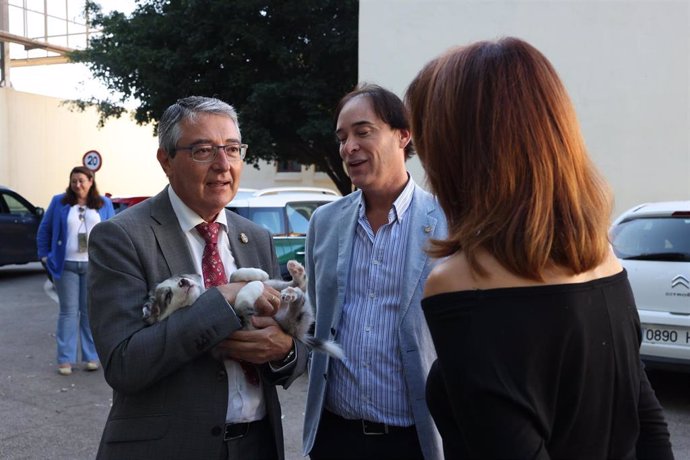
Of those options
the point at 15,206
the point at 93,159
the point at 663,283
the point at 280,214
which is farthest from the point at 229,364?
the point at 93,159

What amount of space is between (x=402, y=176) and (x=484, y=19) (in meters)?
13.3

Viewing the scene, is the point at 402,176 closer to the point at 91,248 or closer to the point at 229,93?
the point at 91,248

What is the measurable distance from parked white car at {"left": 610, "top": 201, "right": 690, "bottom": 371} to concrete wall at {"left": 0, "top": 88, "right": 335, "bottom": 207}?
21.3m

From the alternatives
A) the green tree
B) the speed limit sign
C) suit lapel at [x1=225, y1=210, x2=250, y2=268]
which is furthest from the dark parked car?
suit lapel at [x1=225, y1=210, x2=250, y2=268]

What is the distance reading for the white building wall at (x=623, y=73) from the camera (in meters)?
13.3

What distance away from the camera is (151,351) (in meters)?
1.91

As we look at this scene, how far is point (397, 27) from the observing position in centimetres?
1568

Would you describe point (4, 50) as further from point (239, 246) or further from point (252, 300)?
point (252, 300)

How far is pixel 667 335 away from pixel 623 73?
9.27 m

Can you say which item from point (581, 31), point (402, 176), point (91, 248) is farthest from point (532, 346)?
point (581, 31)

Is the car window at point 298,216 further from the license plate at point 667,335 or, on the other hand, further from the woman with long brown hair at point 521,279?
the woman with long brown hair at point 521,279

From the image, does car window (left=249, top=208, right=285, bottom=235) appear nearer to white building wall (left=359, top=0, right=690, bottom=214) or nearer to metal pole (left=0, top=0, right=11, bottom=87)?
white building wall (left=359, top=0, right=690, bottom=214)

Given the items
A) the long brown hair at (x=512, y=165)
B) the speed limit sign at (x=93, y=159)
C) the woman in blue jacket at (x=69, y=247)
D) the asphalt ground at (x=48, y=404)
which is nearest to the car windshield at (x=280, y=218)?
the woman in blue jacket at (x=69, y=247)

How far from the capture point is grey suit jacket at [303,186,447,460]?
8.05ft
